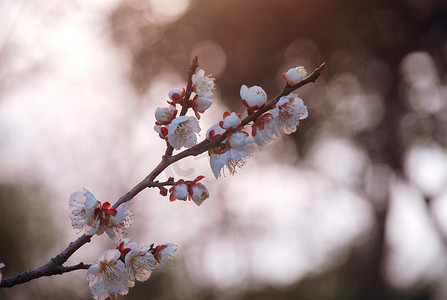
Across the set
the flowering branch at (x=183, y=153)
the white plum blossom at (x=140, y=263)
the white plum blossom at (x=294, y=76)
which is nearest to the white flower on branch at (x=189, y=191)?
the flowering branch at (x=183, y=153)

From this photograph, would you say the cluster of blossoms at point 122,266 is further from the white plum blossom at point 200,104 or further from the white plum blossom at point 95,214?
the white plum blossom at point 200,104

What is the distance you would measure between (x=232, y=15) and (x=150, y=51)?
0.88m

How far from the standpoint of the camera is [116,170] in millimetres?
4809

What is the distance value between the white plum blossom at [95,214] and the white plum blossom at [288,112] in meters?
0.27

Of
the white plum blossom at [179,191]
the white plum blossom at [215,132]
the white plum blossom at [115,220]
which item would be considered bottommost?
the white plum blossom at [179,191]

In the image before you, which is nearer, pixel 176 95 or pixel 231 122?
pixel 231 122

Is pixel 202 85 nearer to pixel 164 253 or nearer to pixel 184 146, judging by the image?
pixel 184 146

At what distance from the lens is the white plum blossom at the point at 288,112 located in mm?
920

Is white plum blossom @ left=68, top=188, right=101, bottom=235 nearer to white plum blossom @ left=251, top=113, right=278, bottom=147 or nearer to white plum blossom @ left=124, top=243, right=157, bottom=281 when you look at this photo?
white plum blossom @ left=124, top=243, right=157, bottom=281

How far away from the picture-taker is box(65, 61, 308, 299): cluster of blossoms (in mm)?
912

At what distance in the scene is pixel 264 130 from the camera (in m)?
0.94

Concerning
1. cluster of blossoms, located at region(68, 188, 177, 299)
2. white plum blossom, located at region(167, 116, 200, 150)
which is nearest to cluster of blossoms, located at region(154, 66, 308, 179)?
white plum blossom, located at region(167, 116, 200, 150)

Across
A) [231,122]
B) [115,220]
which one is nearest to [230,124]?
[231,122]

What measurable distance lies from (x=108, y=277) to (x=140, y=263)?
57 mm
